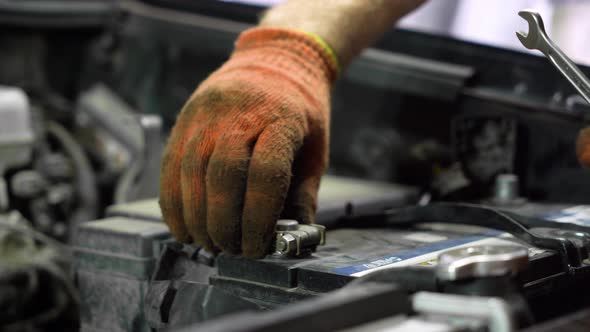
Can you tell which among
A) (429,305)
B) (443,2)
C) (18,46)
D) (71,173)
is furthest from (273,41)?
(18,46)

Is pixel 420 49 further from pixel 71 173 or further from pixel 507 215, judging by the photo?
pixel 71 173

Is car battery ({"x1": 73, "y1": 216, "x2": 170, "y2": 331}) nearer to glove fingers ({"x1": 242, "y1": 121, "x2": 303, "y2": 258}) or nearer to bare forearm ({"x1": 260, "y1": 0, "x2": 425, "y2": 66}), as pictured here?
glove fingers ({"x1": 242, "y1": 121, "x2": 303, "y2": 258})

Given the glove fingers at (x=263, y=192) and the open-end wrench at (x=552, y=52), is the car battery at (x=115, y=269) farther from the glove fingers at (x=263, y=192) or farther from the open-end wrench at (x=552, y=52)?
the open-end wrench at (x=552, y=52)

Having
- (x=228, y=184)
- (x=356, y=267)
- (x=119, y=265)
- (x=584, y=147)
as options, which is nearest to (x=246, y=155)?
(x=228, y=184)

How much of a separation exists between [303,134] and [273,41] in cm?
18

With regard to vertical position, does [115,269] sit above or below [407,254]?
below

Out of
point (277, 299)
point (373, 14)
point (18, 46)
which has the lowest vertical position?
point (277, 299)

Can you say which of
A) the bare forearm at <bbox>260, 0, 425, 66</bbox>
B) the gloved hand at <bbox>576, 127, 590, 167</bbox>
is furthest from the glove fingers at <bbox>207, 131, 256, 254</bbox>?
the gloved hand at <bbox>576, 127, 590, 167</bbox>

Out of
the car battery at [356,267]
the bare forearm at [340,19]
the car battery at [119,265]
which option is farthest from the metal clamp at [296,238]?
the bare forearm at [340,19]

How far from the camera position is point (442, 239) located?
930 millimetres

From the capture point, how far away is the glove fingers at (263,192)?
0.80 m

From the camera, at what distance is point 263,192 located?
0.80 meters

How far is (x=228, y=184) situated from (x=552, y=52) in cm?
38

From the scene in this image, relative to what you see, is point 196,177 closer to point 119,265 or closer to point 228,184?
point 228,184
